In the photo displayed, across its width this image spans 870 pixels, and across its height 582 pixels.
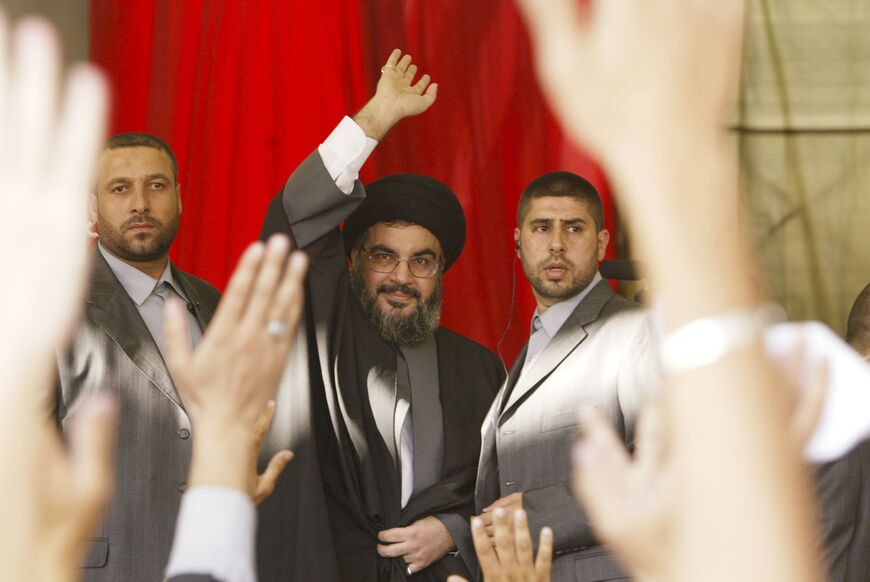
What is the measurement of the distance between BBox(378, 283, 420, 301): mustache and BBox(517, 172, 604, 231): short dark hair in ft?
1.25

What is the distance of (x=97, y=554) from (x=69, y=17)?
7.31ft

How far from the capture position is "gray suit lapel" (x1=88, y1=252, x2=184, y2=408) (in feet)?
8.43

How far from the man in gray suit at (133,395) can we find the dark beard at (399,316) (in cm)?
52

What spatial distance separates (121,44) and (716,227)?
3.66 metres

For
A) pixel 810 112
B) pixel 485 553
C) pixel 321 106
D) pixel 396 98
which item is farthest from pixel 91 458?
pixel 810 112

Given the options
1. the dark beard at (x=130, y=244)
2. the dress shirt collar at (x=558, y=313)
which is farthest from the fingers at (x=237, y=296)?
the dress shirt collar at (x=558, y=313)

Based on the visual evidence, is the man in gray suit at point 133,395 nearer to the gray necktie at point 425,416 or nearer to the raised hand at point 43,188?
the gray necktie at point 425,416

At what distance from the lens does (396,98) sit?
2.93 meters

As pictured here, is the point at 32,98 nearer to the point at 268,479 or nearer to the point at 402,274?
the point at 268,479

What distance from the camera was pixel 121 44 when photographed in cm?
399

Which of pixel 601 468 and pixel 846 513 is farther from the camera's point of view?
pixel 846 513

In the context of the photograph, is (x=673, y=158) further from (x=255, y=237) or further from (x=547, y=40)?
Answer: (x=255, y=237)

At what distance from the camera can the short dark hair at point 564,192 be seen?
10.3 feet

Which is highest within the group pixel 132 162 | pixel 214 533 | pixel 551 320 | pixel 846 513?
pixel 132 162
